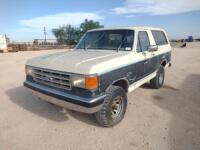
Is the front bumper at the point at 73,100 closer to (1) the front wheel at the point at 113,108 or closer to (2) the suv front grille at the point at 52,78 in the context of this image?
(2) the suv front grille at the point at 52,78

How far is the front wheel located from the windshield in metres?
1.19

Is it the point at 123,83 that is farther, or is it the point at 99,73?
the point at 123,83

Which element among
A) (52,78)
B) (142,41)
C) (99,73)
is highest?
(142,41)

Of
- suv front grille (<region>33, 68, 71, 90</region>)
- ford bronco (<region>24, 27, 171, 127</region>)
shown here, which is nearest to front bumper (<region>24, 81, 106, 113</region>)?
ford bronco (<region>24, 27, 171, 127</region>)

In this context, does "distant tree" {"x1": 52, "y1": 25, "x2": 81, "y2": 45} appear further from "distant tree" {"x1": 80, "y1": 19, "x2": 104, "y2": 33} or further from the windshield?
the windshield

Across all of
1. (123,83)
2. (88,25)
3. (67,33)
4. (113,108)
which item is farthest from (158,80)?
(67,33)

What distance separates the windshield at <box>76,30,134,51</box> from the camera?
460 centimetres

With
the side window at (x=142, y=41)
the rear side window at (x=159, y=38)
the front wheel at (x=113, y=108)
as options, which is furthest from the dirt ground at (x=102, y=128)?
the rear side window at (x=159, y=38)

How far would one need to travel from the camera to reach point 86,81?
321 cm

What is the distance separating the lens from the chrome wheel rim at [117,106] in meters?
3.95

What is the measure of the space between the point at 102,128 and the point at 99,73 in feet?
4.13

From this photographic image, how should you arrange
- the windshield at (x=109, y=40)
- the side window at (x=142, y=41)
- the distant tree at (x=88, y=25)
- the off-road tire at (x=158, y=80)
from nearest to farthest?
the windshield at (x=109, y=40) → the side window at (x=142, y=41) → the off-road tire at (x=158, y=80) → the distant tree at (x=88, y=25)

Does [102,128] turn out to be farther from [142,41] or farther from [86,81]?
[142,41]

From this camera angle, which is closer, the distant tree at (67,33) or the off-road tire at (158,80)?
the off-road tire at (158,80)
